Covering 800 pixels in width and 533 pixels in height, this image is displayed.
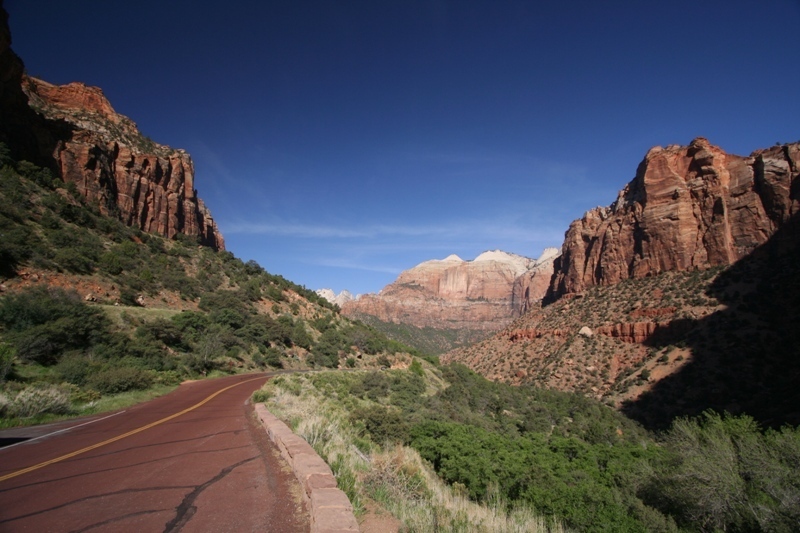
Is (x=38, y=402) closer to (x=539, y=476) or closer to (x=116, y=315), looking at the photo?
(x=539, y=476)

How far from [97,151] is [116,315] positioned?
3804 cm

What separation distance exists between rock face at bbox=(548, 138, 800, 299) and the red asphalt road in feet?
262

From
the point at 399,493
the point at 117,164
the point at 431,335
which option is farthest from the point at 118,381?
the point at 431,335

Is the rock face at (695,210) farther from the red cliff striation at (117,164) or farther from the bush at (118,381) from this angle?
the red cliff striation at (117,164)

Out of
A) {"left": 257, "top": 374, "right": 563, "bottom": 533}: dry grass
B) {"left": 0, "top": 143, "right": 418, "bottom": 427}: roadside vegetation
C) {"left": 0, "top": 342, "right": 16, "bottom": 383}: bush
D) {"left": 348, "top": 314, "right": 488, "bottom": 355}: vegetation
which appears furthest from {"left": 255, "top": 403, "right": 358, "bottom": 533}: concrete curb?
{"left": 348, "top": 314, "right": 488, "bottom": 355}: vegetation

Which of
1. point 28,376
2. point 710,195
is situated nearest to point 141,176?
point 28,376

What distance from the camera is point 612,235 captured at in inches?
3187

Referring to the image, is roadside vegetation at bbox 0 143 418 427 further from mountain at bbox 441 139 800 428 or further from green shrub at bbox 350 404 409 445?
mountain at bbox 441 139 800 428

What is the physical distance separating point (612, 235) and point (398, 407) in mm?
76859

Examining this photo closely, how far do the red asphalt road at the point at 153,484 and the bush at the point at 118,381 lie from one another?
618cm

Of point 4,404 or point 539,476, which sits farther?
point 539,476

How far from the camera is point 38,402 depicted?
35.3 ft

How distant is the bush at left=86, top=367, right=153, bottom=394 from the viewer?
1474 centimetres

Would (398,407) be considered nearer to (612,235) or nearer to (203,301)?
(203,301)
